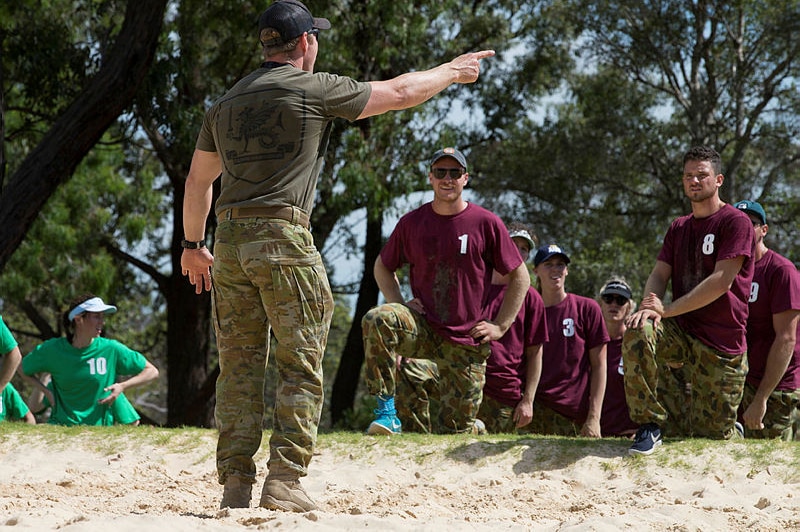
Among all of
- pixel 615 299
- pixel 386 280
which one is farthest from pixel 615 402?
pixel 386 280

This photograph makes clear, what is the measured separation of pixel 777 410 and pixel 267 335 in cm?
443

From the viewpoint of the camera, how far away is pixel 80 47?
15.4 m

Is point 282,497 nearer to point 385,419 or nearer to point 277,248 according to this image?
point 277,248

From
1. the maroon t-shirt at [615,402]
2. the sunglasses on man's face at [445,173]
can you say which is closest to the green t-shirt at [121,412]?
the sunglasses on man's face at [445,173]

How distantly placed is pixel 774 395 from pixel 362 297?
11738mm

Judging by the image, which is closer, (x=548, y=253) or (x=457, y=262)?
(x=457, y=262)

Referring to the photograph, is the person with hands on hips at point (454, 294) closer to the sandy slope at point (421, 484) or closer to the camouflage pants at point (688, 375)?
the sandy slope at point (421, 484)

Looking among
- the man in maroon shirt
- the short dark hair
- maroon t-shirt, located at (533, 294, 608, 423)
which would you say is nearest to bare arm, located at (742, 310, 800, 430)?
the man in maroon shirt

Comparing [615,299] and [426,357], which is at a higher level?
[615,299]

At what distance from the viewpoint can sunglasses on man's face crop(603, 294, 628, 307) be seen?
8.88 meters

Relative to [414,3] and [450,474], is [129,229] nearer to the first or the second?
[414,3]

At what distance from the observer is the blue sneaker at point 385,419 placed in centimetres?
734

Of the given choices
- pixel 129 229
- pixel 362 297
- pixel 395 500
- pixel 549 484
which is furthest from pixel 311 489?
pixel 129 229

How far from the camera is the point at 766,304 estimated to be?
747cm
